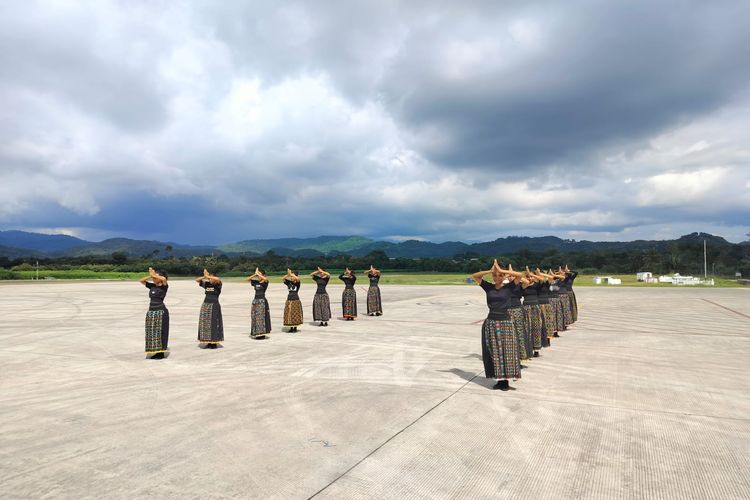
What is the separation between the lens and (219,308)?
1416 cm

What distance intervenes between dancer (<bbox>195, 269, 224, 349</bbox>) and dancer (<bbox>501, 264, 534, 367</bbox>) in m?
8.87

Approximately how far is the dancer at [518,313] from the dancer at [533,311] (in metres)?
0.34

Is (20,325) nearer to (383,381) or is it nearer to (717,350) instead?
(383,381)

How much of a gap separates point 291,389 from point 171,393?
242 cm

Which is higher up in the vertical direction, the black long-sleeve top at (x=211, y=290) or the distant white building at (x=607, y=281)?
the black long-sleeve top at (x=211, y=290)

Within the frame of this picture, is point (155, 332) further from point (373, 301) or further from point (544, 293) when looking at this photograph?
point (373, 301)

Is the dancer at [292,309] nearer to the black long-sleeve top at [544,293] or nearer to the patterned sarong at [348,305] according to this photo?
the patterned sarong at [348,305]

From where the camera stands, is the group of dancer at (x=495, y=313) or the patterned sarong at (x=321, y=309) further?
the patterned sarong at (x=321, y=309)

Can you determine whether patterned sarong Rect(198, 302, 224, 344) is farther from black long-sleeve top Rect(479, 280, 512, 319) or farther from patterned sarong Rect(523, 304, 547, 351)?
patterned sarong Rect(523, 304, 547, 351)

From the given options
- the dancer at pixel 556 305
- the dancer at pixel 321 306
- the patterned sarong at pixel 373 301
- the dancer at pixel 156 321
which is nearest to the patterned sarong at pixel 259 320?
the dancer at pixel 321 306

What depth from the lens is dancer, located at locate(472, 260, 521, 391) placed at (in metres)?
8.91

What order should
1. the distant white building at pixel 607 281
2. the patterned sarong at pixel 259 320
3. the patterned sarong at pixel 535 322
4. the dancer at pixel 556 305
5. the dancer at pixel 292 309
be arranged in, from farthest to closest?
1. the distant white building at pixel 607 281
2. the dancer at pixel 292 309
3. the dancer at pixel 556 305
4. the patterned sarong at pixel 259 320
5. the patterned sarong at pixel 535 322

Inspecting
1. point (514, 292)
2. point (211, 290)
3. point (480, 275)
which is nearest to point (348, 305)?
point (211, 290)

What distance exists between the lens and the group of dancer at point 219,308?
488 inches
